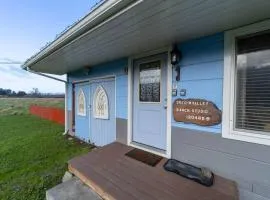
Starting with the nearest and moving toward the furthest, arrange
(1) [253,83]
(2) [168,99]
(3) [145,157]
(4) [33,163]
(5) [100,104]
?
1. (1) [253,83]
2. (2) [168,99]
3. (3) [145,157]
4. (4) [33,163]
5. (5) [100,104]

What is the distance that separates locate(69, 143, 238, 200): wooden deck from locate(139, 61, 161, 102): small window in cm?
108

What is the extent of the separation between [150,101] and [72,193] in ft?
5.97

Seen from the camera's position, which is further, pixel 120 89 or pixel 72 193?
pixel 120 89

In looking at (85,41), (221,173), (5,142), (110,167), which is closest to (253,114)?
(221,173)

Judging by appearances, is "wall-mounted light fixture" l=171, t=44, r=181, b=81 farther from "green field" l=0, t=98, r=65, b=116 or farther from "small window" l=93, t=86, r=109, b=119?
"green field" l=0, t=98, r=65, b=116

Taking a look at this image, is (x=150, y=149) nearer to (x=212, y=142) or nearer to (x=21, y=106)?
(x=212, y=142)

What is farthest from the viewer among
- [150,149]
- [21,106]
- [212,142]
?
[21,106]

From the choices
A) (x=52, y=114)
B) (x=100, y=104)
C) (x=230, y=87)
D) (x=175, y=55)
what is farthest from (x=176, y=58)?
(x=52, y=114)

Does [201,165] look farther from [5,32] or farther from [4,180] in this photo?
[5,32]

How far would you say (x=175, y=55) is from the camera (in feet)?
8.64

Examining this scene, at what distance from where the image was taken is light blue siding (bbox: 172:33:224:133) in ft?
7.29

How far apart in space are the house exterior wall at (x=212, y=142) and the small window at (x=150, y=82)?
416mm

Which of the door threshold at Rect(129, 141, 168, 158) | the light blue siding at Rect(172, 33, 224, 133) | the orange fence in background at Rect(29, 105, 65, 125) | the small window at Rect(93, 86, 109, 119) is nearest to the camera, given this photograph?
the light blue siding at Rect(172, 33, 224, 133)

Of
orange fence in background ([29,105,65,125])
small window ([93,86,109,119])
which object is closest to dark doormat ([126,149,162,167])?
small window ([93,86,109,119])
